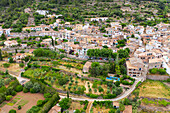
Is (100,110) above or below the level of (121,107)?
below

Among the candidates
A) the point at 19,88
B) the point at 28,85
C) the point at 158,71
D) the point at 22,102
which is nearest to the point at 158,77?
the point at 158,71

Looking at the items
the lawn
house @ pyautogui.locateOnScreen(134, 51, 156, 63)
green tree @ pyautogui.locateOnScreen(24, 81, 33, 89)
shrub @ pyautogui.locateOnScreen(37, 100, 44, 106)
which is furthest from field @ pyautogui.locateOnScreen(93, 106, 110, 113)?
house @ pyautogui.locateOnScreen(134, 51, 156, 63)

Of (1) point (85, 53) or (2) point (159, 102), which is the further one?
(1) point (85, 53)

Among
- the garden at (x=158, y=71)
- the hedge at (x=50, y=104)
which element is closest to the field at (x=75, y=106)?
the hedge at (x=50, y=104)

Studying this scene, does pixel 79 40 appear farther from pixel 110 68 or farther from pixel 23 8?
pixel 23 8

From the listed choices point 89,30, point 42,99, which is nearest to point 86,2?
point 89,30

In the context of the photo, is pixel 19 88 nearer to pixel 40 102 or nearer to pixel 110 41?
pixel 40 102

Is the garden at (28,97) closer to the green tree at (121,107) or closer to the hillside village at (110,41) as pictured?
the green tree at (121,107)
